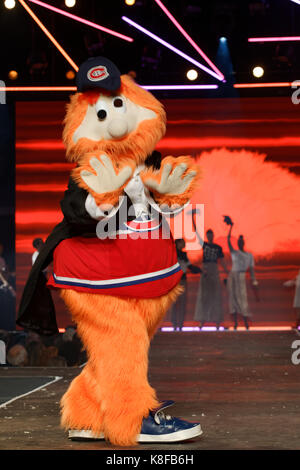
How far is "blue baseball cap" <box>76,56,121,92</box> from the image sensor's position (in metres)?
2.56

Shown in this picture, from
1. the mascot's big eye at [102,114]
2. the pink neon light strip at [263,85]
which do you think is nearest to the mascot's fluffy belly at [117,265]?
the mascot's big eye at [102,114]

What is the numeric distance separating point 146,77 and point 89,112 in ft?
18.7

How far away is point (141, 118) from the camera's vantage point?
2609mm

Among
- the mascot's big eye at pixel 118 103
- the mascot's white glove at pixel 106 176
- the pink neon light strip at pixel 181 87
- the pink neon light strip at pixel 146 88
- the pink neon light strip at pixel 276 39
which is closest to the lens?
the mascot's white glove at pixel 106 176

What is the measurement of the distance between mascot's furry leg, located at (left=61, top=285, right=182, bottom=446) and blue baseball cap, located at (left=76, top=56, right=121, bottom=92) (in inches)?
29.5

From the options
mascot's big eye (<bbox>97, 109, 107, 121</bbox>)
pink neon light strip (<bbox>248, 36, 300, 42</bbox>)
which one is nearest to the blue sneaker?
mascot's big eye (<bbox>97, 109, 107, 121</bbox>)

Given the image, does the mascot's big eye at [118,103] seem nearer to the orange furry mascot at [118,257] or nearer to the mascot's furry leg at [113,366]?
the orange furry mascot at [118,257]

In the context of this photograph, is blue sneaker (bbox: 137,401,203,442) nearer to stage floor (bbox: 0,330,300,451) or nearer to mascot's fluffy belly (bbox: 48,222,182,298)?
stage floor (bbox: 0,330,300,451)

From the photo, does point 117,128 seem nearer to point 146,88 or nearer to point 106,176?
point 106,176

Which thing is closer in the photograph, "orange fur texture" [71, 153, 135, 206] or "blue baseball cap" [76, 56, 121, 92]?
"orange fur texture" [71, 153, 135, 206]

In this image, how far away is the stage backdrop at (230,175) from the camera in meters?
8.80

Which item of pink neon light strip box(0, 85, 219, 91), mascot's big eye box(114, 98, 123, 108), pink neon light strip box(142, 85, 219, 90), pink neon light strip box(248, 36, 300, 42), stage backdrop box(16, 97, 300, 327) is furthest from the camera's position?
stage backdrop box(16, 97, 300, 327)

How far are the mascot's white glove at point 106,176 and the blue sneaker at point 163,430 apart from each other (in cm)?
77

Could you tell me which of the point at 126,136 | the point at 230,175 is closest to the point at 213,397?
the point at 126,136
